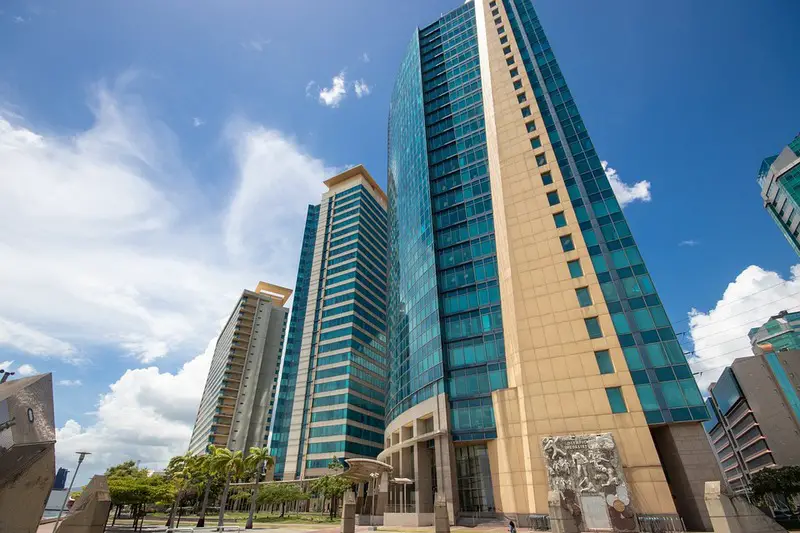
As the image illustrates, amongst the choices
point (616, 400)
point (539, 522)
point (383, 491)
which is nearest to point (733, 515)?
point (616, 400)

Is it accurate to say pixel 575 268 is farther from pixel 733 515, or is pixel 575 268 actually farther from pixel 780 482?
pixel 780 482

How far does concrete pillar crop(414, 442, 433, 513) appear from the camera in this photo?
151ft

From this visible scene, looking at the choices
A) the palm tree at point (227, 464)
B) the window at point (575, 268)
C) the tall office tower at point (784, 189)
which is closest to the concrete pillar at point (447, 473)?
the window at point (575, 268)

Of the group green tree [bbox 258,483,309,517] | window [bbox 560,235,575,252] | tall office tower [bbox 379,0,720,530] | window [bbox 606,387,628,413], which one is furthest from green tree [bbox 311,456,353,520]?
window [bbox 560,235,575,252]

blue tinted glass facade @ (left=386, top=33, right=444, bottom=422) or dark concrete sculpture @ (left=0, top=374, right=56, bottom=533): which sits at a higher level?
blue tinted glass facade @ (left=386, top=33, right=444, bottom=422)

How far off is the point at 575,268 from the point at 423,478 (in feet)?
106

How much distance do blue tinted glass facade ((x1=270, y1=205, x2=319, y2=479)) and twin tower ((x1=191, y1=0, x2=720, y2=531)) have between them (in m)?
1.45

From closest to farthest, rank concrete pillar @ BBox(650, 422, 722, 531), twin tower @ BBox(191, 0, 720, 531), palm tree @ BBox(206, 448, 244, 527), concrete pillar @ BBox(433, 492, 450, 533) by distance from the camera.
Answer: concrete pillar @ BBox(433, 492, 450, 533) < concrete pillar @ BBox(650, 422, 722, 531) < twin tower @ BBox(191, 0, 720, 531) < palm tree @ BBox(206, 448, 244, 527)

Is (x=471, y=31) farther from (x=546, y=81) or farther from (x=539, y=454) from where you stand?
(x=539, y=454)

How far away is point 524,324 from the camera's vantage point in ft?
141

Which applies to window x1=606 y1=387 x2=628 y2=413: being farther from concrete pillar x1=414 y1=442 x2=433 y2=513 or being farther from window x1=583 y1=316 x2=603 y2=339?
concrete pillar x1=414 y1=442 x2=433 y2=513

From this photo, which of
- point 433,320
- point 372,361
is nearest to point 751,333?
point 372,361

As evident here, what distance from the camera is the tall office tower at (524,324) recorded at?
34812mm

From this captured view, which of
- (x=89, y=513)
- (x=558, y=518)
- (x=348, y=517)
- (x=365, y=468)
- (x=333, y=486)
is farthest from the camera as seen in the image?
(x=333, y=486)
